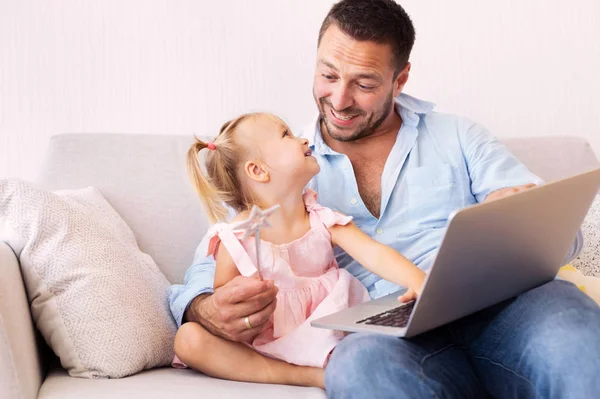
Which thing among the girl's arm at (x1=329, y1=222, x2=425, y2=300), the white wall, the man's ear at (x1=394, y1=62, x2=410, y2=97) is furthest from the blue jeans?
the white wall

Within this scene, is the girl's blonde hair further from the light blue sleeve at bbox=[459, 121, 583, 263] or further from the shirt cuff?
the light blue sleeve at bbox=[459, 121, 583, 263]

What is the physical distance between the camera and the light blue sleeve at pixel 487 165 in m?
1.88

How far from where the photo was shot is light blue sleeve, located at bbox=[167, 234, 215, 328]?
170 cm

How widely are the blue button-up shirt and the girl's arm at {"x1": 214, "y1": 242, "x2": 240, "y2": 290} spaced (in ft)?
0.42

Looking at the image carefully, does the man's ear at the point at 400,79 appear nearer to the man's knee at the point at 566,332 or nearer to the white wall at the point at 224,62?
the white wall at the point at 224,62

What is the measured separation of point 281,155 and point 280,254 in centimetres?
22

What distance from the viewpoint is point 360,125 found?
197 centimetres

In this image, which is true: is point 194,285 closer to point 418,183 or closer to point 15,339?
point 15,339

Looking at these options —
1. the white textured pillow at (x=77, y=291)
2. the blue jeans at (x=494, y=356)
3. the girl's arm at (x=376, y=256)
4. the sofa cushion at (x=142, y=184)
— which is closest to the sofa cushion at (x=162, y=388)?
the white textured pillow at (x=77, y=291)

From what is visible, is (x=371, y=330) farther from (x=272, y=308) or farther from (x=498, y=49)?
(x=498, y=49)

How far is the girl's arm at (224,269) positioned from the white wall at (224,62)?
0.87m

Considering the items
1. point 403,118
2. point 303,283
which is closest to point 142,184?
point 303,283

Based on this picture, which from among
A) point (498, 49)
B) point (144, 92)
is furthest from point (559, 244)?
point (144, 92)

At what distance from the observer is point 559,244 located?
4.61 feet
